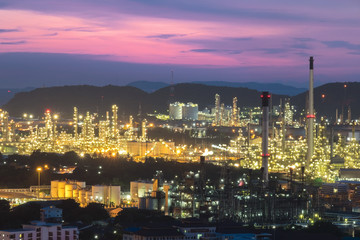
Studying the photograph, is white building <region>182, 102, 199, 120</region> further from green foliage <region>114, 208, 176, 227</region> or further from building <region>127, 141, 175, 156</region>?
green foliage <region>114, 208, 176, 227</region>

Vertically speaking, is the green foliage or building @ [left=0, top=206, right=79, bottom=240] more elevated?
the green foliage

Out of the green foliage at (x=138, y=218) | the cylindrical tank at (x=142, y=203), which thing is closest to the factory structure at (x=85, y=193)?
the cylindrical tank at (x=142, y=203)

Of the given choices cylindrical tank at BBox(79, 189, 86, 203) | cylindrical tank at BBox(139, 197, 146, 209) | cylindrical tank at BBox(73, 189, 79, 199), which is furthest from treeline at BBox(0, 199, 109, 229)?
cylindrical tank at BBox(73, 189, 79, 199)

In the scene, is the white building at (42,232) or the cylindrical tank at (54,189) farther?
the cylindrical tank at (54,189)

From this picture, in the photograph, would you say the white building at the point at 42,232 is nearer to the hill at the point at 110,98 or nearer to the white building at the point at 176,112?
the white building at the point at 176,112

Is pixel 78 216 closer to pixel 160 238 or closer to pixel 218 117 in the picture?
pixel 160 238

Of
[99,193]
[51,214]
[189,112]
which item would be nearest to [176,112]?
[189,112]
